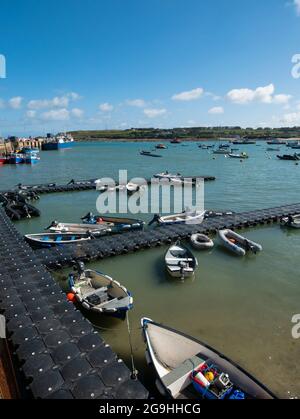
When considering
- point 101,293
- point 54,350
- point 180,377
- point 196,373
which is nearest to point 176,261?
point 101,293

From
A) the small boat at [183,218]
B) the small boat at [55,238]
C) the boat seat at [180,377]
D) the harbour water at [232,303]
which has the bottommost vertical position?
the harbour water at [232,303]

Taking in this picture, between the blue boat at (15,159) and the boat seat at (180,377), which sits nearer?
the boat seat at (180,377)

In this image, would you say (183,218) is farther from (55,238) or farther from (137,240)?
(55,238)

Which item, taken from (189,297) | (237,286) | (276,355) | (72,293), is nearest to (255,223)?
(237,286)

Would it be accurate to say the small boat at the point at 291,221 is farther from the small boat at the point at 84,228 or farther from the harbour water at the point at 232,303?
the small boat at the point at 84,228

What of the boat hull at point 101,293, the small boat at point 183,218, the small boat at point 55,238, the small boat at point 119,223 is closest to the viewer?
the boat hull at point 101,293

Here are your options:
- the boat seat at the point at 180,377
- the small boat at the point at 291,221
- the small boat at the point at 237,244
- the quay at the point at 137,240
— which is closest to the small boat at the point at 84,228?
the quay at the point at 137,240
